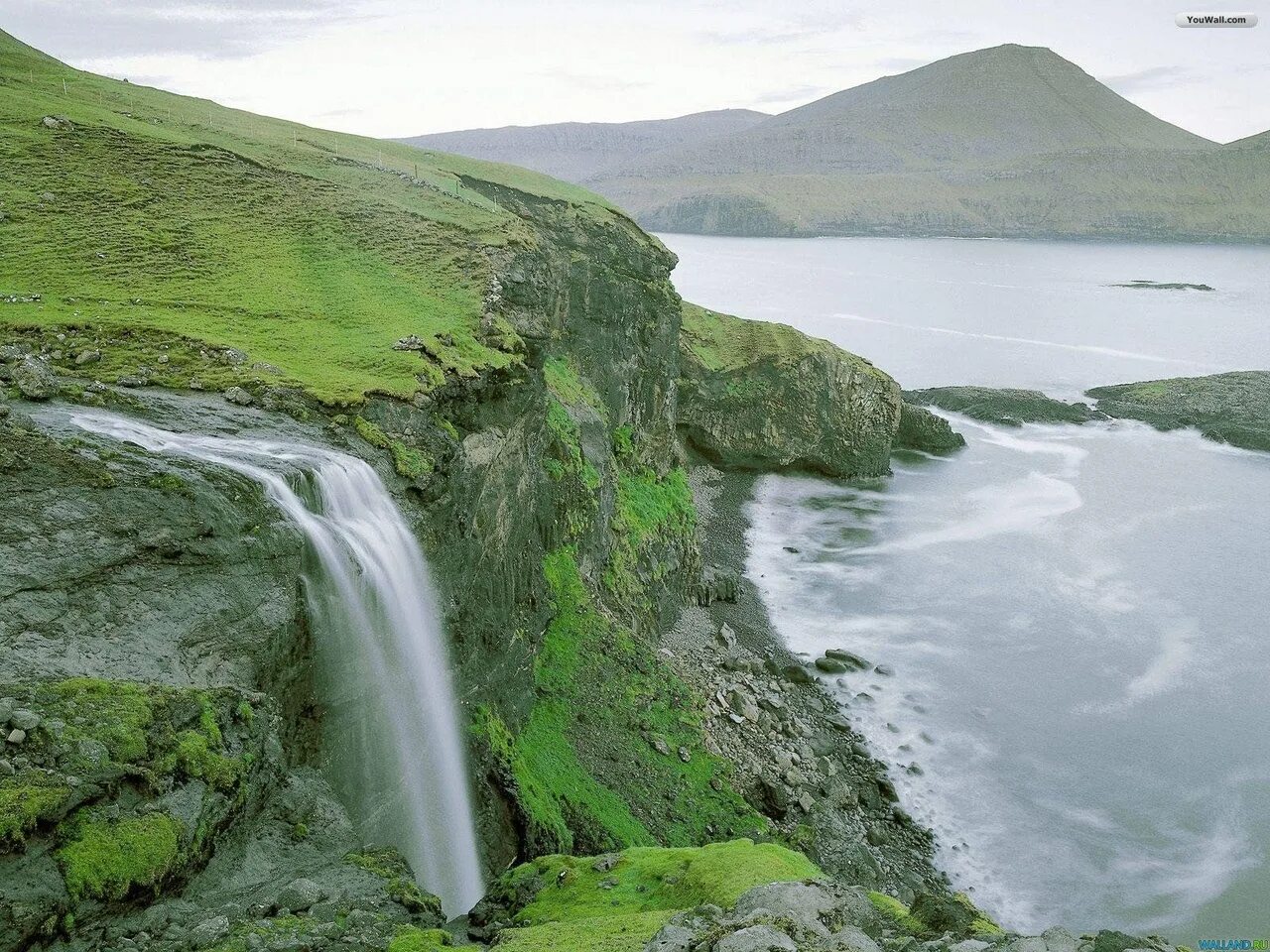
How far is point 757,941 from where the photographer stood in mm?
9242

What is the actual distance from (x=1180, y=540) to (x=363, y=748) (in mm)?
41801

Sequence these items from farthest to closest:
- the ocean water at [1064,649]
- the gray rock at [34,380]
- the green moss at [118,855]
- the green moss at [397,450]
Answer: the ocean water at [1064,649] < the green moss at [397,450] < the gray rock at [34,380] < the green moss at [118,855]

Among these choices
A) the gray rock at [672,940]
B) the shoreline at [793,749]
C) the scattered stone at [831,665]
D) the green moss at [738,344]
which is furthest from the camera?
the green moss at [738,344]

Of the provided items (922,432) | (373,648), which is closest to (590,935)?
(373,648)

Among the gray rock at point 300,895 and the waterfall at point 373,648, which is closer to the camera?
the gray rock at point 300,895

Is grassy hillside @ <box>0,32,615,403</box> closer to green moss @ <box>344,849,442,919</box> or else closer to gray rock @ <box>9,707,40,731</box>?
green moss @ <box>344,849,442,919</box>

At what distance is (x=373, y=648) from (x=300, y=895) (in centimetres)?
472

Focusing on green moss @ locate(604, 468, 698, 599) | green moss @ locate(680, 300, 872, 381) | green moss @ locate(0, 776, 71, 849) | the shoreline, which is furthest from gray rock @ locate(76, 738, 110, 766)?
green moss @ locate(680, 300, 872, 381)

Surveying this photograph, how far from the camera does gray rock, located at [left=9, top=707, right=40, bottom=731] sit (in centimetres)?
912

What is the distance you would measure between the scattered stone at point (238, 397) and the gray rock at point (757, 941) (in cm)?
1243

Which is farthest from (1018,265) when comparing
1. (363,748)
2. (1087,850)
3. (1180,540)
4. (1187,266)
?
(363,748)

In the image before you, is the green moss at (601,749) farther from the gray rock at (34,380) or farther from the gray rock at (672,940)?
the gray rock at (34,380)

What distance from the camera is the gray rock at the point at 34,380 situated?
1438cm

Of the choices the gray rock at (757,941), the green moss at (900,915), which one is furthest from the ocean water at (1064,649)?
the gray rock at (757,941)
